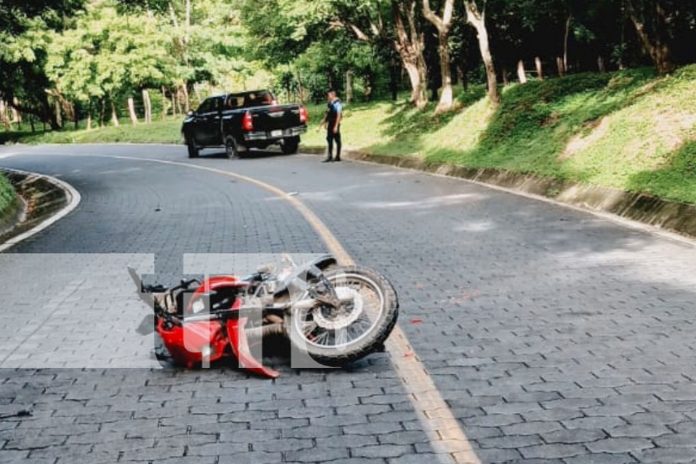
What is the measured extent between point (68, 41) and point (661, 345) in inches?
1846

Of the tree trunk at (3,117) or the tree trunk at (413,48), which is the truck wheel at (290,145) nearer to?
the tree trunk at (413,48)

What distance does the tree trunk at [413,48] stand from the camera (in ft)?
88.0

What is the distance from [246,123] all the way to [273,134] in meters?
0.97

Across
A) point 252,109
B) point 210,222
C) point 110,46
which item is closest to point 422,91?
point 252,109

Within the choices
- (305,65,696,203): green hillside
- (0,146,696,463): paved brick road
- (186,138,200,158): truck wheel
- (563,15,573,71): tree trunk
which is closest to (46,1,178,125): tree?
(186,138,200,158): truck wheel

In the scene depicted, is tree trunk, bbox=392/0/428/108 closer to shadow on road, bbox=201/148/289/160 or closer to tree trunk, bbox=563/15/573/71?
tree trunk, bbox=563/15/573/71

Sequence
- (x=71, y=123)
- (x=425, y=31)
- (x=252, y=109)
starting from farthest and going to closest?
(x=71, y=123), (x=425, y=31), (x=252, y=109)

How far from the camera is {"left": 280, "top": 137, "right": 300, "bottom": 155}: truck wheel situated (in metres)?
26.1

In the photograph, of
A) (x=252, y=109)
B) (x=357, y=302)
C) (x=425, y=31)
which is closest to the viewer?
(x=357, y=302)

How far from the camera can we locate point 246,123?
24594mm

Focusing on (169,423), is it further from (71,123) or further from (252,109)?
(71,123)

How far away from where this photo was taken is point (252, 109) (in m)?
24.6

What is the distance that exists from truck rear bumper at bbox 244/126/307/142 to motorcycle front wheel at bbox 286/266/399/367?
1992 cm

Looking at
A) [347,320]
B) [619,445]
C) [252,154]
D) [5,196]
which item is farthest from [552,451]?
[252,154]
